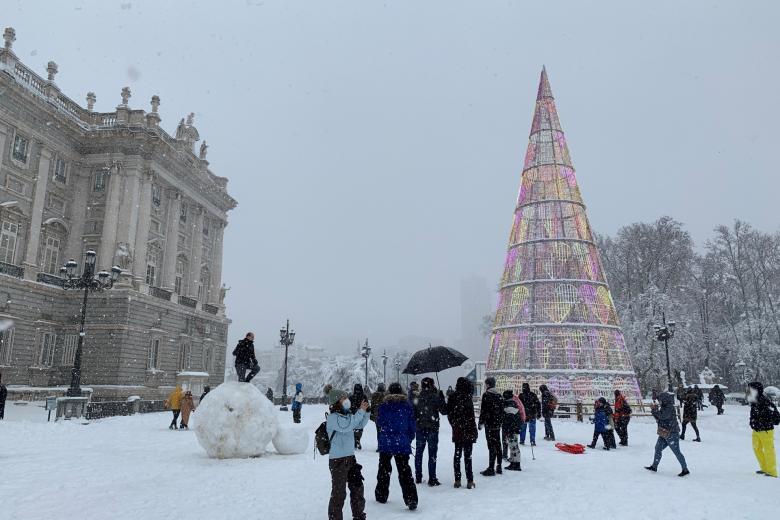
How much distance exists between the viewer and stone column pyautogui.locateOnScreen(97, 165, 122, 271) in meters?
30.5

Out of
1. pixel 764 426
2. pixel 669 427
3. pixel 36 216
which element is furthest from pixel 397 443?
pixel 36 216

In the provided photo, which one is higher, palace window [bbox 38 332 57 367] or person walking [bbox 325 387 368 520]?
palace window [bbox 38 332 57 367]

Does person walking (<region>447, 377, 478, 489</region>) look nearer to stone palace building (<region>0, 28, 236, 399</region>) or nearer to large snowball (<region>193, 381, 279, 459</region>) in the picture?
large snowball (<region>193, 381, 279, 459</region>)

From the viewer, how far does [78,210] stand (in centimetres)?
3164

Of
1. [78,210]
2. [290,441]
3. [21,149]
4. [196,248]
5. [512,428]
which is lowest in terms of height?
[290,441]

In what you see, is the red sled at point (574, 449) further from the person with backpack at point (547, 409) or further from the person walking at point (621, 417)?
the person walking at point (621, 417)

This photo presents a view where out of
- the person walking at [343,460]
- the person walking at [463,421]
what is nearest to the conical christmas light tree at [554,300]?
the person walking at [463,421]

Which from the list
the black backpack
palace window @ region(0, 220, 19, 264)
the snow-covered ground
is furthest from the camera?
palace window @ region(0, 220, 19, 264)

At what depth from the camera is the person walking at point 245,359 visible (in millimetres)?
10992

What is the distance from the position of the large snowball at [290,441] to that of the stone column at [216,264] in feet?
110

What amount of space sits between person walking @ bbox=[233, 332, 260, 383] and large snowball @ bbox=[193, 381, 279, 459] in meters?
0.42

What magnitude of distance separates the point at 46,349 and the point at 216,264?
16.9 meters

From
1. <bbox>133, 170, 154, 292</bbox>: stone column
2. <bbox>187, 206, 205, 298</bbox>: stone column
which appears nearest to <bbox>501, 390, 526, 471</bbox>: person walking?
<bbox>133, 170, 154, 292</bbox>: stone column

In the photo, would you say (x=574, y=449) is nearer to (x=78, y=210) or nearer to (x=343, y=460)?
(x=343, y=460)
